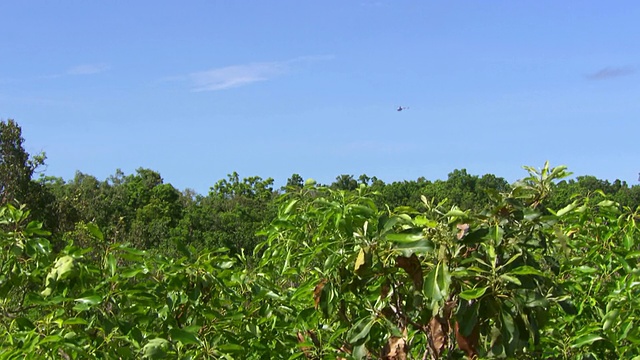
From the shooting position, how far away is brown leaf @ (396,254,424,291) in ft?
9.86

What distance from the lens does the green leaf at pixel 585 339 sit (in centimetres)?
339

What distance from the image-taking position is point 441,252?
284 centimetres

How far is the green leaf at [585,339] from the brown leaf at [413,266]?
0.79 meters

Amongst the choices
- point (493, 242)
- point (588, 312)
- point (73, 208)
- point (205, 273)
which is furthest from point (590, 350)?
point (73, 208)

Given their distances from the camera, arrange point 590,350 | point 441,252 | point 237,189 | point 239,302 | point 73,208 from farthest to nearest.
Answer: point 237,189 → point 73,208 → point 590,350 → point 239,302 → point 441,252

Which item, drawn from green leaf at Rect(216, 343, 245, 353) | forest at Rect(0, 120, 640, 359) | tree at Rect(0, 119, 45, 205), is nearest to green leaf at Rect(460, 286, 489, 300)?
forest at Rect(0, 120, 640, 359)

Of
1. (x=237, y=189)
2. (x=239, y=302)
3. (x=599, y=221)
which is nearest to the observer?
(x=239, y=302)

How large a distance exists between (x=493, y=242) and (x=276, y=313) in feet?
3.24

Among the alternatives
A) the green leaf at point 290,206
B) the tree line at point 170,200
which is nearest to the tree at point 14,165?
the tree line at point 170,200

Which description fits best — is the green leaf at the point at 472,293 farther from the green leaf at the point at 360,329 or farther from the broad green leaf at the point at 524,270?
the green leaf at the point at 360,329

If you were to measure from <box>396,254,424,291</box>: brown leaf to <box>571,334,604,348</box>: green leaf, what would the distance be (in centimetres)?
79

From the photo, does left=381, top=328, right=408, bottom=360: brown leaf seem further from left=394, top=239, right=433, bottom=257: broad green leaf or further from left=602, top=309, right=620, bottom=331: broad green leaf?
left=602, top=309, right=620, bottom=331: broad green leaf

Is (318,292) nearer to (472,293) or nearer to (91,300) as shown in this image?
(472,293)

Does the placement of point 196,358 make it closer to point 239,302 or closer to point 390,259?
point 239,302
